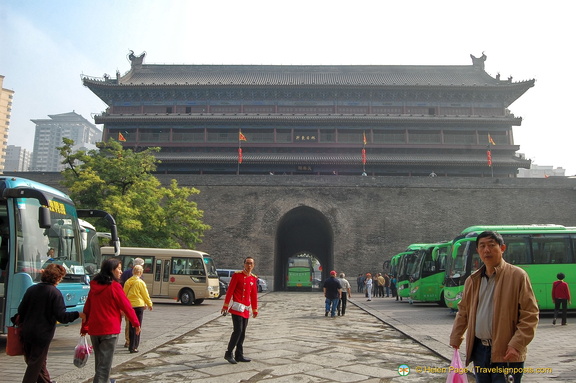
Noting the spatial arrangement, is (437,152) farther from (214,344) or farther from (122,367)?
(122,367)

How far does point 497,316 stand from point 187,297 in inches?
500

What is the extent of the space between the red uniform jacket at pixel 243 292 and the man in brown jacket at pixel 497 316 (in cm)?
311

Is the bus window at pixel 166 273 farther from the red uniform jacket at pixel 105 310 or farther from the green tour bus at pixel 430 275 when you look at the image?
the red uniform jacket at pixel 105 310

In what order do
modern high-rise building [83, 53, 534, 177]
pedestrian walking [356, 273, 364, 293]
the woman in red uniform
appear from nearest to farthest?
the woman in red uniform → pedestrian walking [356, 273, 364, 293] → modern high-rise building [83, 53, 534, 177]

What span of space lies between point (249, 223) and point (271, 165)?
4577 millimetres

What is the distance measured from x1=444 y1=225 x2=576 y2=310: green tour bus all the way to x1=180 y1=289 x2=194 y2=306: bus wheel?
751cm

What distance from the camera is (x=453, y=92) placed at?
2761cm

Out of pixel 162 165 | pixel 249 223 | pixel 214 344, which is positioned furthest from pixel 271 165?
pixel 214 344

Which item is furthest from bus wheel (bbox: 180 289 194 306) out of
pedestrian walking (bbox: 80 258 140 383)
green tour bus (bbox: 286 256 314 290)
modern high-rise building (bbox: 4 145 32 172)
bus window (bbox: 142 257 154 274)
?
modern high-rise building (bbox: 4 145 32 172)

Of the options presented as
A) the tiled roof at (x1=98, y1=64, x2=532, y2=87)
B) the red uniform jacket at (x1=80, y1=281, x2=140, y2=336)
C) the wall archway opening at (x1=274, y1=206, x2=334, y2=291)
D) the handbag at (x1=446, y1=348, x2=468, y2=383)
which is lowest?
the handbag at (x1=446, y1=348, x2=468, y2=383)

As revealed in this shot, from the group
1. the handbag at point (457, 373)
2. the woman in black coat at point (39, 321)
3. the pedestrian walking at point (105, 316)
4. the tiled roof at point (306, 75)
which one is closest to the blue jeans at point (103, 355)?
the pedestrian walking at point (105, 316)

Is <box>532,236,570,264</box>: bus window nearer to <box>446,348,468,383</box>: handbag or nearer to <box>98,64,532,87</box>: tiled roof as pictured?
<box>446,348,468,383</box>: handbag

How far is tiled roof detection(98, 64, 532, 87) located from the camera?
28.9 metres

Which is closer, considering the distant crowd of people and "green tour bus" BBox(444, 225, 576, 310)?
"green tour bus" BBox(444, 225, 576, 310)
